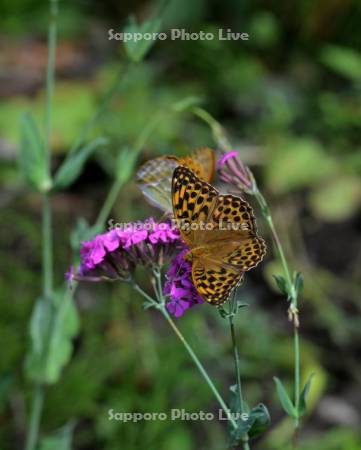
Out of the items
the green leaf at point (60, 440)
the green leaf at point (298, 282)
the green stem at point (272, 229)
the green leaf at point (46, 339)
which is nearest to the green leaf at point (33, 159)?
the green leaf at point (46, 339)

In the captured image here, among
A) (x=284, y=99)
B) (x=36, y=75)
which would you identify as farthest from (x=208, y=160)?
(x=36, y=75)

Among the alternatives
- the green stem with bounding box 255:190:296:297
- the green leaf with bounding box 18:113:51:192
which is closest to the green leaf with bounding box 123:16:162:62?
the green leaf with bounding box 18:113:51:192

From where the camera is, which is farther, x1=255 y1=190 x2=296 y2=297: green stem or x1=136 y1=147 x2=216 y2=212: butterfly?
x1=136 y1=147 x2=216 y2=212: butterfly

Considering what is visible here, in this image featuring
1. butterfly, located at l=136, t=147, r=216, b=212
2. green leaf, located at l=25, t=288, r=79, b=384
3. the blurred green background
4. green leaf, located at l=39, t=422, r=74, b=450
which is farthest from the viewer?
the blurred green background

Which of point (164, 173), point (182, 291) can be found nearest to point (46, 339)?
point (164, 173)

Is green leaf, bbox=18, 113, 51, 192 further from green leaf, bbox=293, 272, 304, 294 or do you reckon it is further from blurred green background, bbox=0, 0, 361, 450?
green leaf, bbox=293, 272, 304, 294

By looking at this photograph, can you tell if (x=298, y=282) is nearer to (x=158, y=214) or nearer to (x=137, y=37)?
(x=137, y=37)
